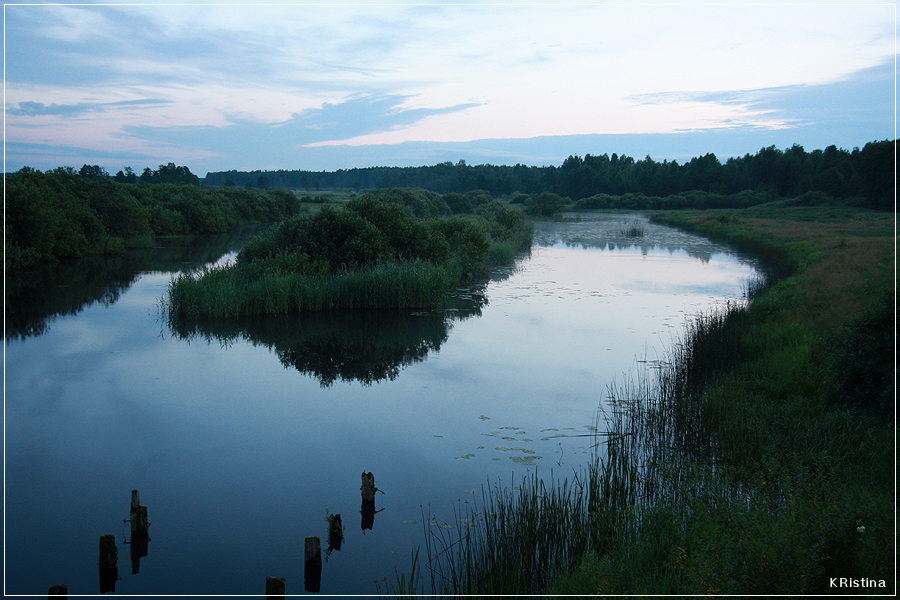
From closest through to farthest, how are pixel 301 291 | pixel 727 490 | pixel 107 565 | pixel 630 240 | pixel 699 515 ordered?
1. pixel 699 515
2. pixel 107 565
3. pixel 727 490
4. pixel 301 291
5. pixel 630 240

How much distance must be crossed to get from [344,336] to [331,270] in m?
4.65

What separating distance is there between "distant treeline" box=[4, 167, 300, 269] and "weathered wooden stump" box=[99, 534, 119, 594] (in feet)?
72.5

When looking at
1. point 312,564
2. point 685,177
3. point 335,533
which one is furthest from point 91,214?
point 685,177

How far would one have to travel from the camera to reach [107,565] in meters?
5.23

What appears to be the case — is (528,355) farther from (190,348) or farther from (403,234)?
(403,234)

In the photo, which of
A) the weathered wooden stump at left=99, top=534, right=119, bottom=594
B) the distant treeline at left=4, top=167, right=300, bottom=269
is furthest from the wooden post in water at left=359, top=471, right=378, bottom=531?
the distant treeline at left=4, top=167, right=300, bottom=269

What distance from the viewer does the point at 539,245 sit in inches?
1508

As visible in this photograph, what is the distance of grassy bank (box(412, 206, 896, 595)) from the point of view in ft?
13.2

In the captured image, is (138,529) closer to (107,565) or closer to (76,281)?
(107,565)

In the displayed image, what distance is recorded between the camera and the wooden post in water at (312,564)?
5237mm

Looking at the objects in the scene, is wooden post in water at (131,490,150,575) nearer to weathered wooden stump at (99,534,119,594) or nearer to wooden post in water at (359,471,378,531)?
weathered wooden stump at (99,534,119,594)

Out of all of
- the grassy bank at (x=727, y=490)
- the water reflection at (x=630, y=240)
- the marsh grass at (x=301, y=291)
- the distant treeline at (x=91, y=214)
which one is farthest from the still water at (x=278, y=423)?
the water reflection at (x=630, y=240)

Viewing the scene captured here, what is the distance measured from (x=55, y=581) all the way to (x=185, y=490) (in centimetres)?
178

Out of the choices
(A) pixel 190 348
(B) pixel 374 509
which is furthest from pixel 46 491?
(A) pixel 190 348
